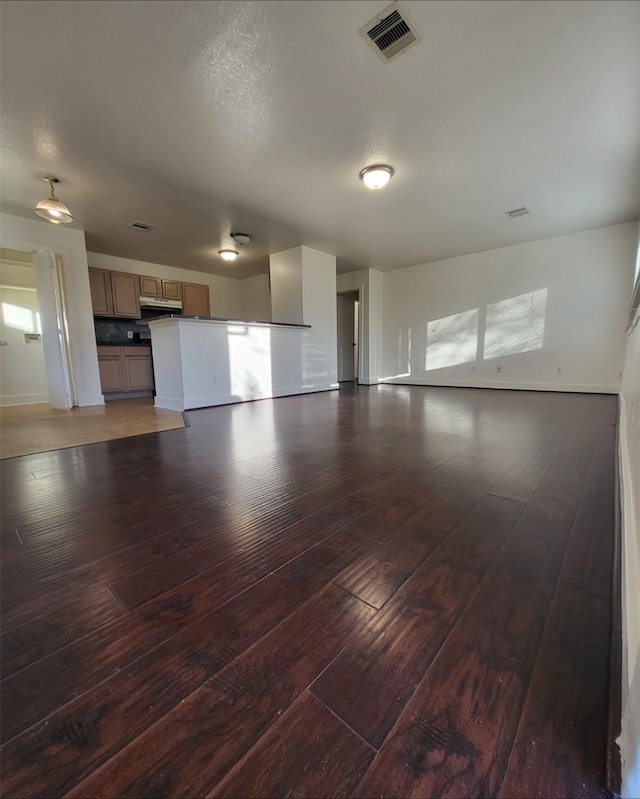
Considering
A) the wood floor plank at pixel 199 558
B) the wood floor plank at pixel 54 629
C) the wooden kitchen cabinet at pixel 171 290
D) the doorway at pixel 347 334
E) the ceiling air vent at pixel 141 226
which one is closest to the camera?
the wood floor plank at pixel 54 629

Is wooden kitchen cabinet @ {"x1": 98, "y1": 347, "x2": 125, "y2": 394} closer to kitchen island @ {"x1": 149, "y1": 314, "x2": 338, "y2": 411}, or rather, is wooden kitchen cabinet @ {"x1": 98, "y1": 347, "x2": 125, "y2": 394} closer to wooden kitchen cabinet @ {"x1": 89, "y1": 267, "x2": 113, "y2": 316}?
wooden kitchen cabinet @ {"x1": 89, "y1": 267, "x2": 113, "y2": 316}

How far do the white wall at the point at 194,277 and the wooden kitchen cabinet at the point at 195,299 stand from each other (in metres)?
0.15

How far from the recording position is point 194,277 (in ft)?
23.0

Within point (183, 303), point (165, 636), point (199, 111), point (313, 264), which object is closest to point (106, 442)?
point (165, 636)

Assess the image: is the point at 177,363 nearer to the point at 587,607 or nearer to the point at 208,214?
the point at 208,214

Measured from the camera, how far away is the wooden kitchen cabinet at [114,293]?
18.1ft

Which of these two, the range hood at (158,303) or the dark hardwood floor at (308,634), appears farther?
the range hood at (158,303)

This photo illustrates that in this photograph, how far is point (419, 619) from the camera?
86cm

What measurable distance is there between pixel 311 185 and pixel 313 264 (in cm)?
210

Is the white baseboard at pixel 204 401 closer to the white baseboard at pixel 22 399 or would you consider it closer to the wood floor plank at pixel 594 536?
the white baseboard at pixel 22 399

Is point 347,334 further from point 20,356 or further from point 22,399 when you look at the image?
point 22,399

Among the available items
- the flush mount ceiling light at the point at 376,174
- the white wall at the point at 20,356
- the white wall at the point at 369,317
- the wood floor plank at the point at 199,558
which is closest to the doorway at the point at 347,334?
the white wall at the point at 369,317

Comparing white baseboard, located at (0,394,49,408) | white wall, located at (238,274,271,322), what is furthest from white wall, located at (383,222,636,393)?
white baseboard, located at (0,394,49,408)

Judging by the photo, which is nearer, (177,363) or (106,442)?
(106,442)
